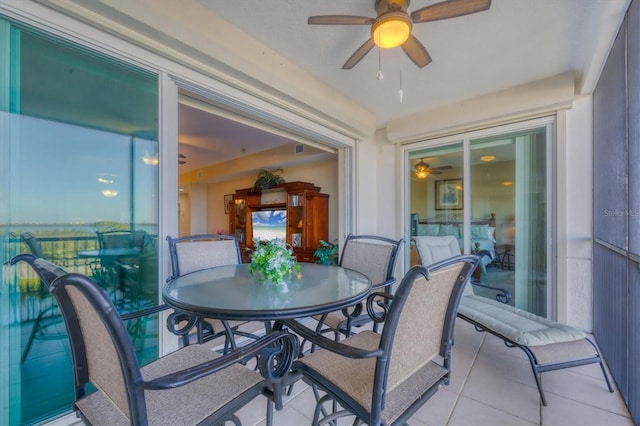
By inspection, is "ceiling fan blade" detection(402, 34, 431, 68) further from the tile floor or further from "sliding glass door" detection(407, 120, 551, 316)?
the tile floor

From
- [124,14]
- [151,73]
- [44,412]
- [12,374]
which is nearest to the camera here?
[12,374]

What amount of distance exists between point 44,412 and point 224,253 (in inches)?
51.3

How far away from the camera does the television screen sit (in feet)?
17.4

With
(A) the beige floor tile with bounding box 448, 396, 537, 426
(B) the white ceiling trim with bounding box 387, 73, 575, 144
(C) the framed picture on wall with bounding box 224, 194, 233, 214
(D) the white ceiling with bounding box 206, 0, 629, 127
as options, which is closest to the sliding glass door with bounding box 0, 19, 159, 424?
(D) the white ceiling with bounding box 206, 0, 629, 127

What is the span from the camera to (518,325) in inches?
79.9

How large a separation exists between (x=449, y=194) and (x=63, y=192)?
3840 mm

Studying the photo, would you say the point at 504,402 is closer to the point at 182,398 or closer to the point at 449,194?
the point at 182,398

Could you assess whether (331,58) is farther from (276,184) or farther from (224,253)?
(276,184)

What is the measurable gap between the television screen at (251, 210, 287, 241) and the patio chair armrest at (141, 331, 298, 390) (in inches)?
157

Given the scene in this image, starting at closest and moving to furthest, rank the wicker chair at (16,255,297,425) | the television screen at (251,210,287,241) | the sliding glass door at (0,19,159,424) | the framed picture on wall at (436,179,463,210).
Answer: the wicker chair at (16,255,297,425), the sliding glass door at (0,19,159,424), the framed picture on wall at (436,179,463,210), the television screen at (251,210,287,241)

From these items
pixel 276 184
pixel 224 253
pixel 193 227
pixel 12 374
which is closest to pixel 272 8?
pixel 224 253

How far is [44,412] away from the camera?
4.85 ft

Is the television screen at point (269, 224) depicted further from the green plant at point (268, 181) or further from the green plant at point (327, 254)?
the green plant at point (327, 254)

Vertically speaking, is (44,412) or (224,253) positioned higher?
(224,253)
